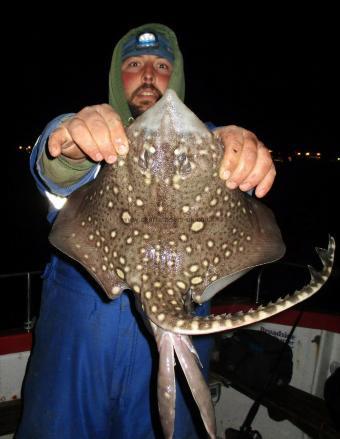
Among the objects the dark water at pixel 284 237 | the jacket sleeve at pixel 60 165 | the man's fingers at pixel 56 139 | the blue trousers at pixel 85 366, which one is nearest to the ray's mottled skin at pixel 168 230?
the man's fingers at pixel 56 139

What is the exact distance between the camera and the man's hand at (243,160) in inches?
79.6

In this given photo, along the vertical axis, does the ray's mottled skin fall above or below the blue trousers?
above

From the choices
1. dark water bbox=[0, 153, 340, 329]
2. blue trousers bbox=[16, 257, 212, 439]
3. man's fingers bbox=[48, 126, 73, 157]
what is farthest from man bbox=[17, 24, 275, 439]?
dark water bbox=[0, 153, 340, 329]

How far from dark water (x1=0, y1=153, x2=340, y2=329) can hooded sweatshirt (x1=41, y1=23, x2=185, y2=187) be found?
2.74 meters

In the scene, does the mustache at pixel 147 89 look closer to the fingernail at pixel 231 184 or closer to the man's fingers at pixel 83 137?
the man's fingers at pixel 83 137

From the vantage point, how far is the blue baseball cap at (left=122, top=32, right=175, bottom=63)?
3.84 m

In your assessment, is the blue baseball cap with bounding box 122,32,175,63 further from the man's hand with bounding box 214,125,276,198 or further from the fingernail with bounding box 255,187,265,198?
the fingernail with bounding box 255,187,265,198

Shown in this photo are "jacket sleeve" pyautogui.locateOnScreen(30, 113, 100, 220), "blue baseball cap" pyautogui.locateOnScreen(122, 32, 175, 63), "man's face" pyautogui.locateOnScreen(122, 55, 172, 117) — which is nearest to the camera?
"jacket sleeve" pyautogui.locateOnScreen(30, 113, 100, 220)

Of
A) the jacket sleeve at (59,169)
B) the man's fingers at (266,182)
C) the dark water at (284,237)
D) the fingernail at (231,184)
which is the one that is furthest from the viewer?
the dark water at (284,237)

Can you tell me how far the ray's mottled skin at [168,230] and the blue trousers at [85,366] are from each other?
901 millimetres

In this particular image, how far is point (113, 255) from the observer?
207 cm

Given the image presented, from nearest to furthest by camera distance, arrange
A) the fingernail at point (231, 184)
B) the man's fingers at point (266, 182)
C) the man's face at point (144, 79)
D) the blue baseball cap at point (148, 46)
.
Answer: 1. the fingernail at point (231, 184)
2. the man's fingers at point (266, 182)
3. the man's face at point (144, 79)
4. the blue baseball cap at point (148, 46)

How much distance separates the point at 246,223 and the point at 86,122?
1.11 metres

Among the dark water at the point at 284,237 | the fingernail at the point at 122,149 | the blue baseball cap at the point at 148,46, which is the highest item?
the blue baseball cap at the point at 148,46
